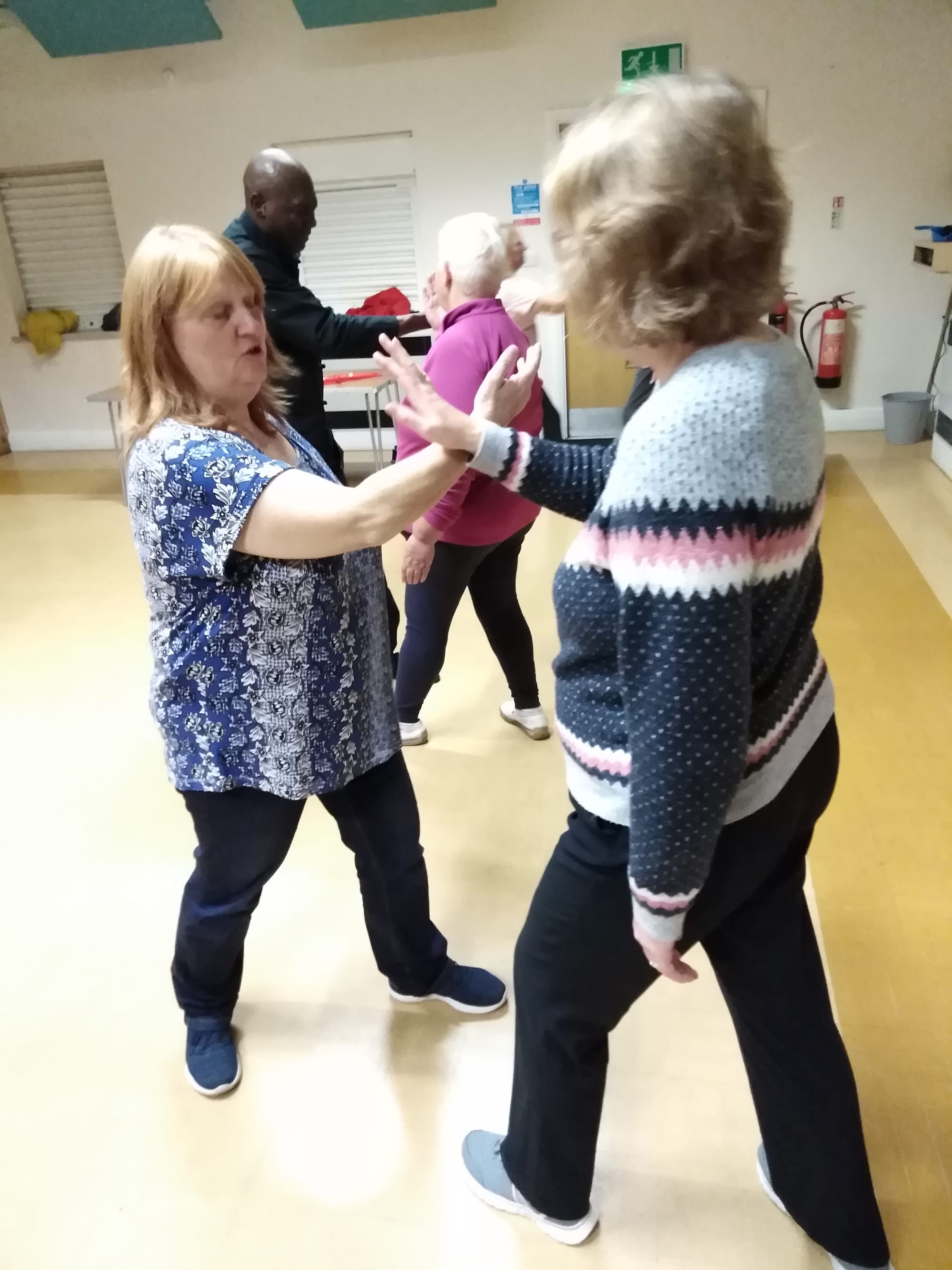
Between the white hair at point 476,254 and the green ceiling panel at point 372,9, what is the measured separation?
14.4 feet

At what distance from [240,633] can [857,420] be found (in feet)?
19.1

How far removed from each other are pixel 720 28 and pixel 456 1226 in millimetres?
6203

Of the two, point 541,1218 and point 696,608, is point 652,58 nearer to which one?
point 696,608

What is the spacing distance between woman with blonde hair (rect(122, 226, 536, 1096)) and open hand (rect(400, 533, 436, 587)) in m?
0.52

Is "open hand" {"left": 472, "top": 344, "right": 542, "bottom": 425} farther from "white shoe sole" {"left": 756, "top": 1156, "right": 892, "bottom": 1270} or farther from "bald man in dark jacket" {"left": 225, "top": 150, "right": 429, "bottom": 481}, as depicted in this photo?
"white shoe sole" {"left": 756, "top": 1156, "right": 892, "bottom": 1270}

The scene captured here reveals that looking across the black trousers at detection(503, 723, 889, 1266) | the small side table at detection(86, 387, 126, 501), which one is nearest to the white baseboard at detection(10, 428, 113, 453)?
the small side table at detection(86, 387, 126, 501)

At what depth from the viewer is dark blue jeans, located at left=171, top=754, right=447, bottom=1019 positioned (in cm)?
139

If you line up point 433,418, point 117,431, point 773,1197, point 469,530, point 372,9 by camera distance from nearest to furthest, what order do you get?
1. point 433,418
2. point 773,1197
3. point 469,530
4. point 372,9
5. point 117,431

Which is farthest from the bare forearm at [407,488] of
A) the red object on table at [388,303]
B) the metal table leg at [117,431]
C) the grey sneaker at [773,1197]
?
the metal table leg at [117,431]

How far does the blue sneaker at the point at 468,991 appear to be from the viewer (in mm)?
1718

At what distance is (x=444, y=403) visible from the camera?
103cm

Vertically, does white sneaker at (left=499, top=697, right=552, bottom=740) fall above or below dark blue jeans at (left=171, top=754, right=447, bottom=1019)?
below

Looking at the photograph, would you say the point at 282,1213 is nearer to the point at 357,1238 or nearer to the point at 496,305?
the point at 357,1238

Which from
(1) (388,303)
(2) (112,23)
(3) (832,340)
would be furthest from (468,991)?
(2) (112,23)
